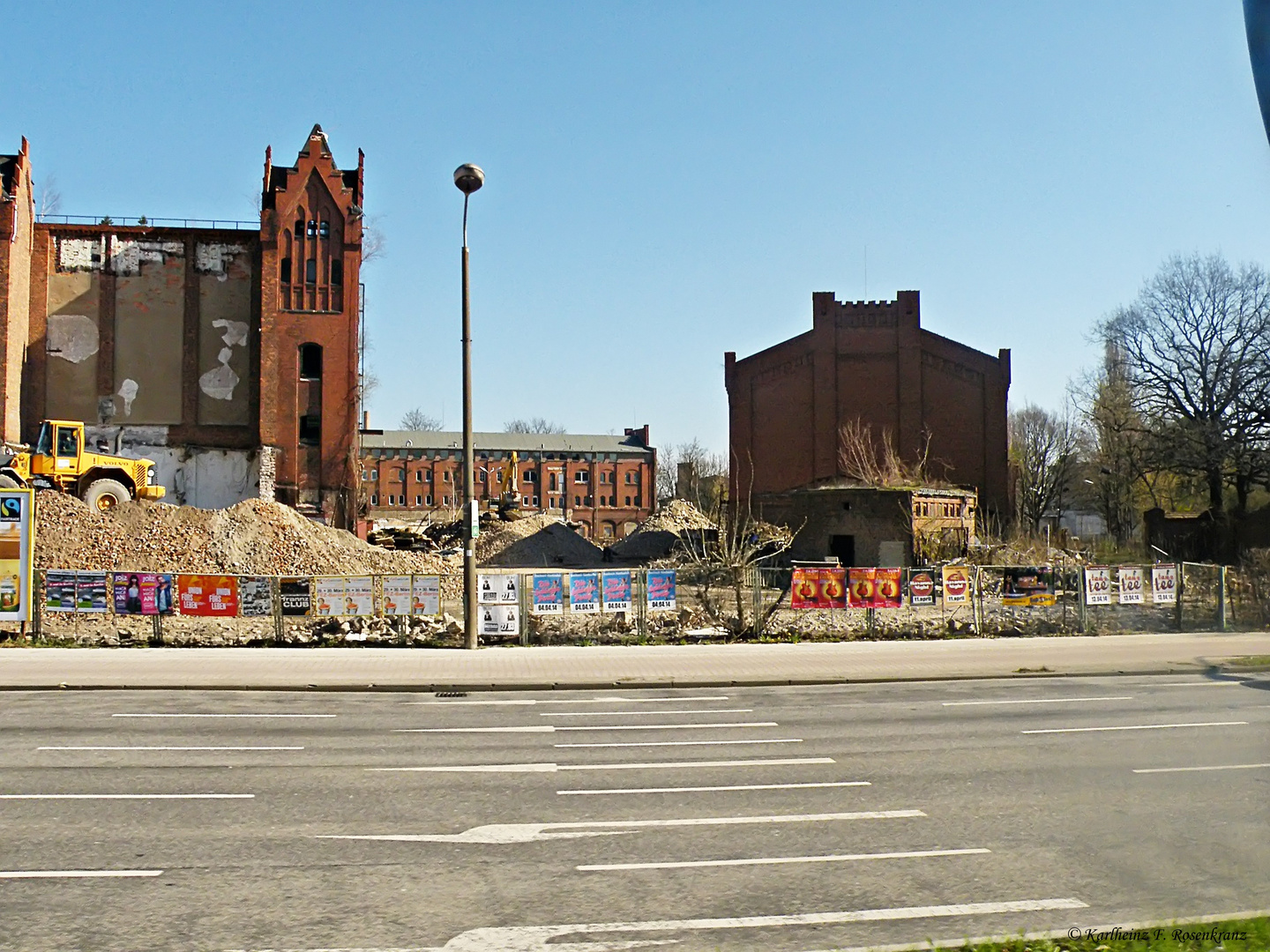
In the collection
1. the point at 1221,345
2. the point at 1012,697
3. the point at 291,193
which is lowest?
the point at 1012,697

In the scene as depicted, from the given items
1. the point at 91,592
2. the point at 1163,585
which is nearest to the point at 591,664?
the point at 91,592

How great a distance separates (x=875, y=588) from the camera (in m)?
23.3

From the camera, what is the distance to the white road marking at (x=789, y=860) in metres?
7.44

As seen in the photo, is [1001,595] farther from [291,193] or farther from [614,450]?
[614,450]

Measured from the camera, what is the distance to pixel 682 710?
49.0ft

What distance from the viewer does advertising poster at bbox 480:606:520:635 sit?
21.5 metres

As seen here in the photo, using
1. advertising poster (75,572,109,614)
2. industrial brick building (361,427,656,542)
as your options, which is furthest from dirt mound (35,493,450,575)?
industrial brick building (361,427,656,542)

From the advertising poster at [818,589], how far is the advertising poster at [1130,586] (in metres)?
7.30

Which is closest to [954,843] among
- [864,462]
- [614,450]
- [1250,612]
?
[1250,612]

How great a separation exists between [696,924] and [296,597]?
16511 millimetres

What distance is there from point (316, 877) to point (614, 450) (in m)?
109

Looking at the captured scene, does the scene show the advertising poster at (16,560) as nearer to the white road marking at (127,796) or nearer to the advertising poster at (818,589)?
the white road marking at (127,796)

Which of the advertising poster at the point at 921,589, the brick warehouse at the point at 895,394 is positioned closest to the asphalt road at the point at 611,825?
the advertising poster at the point at 921,589

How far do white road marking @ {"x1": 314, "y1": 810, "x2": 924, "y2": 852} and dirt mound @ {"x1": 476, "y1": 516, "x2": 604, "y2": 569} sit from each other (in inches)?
1738
